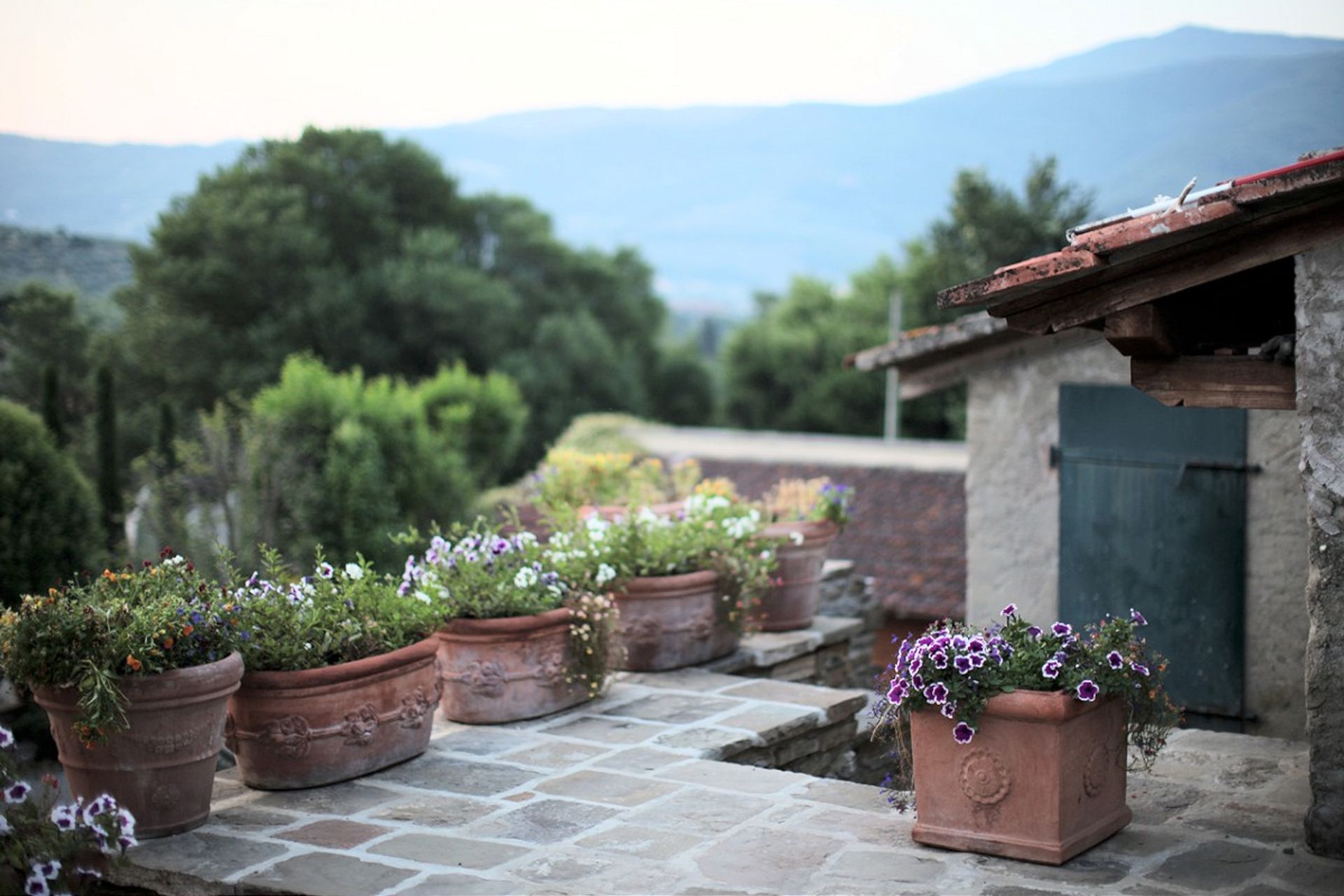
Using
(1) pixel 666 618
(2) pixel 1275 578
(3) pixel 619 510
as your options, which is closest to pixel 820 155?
(3) pixel 619 510

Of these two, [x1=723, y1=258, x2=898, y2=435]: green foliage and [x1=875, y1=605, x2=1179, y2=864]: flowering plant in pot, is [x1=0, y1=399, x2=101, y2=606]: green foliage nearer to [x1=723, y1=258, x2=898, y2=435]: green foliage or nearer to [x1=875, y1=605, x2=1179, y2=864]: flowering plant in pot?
[x1=875, y1=605, x2=1179, y2=864]: flowering plant in pot

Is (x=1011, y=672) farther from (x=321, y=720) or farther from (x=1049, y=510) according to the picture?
(x=1049, y=510)

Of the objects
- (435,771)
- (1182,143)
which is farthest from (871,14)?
(435,771)

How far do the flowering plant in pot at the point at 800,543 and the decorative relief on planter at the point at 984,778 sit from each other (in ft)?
10.7

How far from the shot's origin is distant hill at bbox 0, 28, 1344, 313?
8.85 m

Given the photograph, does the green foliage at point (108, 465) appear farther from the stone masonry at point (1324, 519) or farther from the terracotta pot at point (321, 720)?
the stone masonry at point (1324, 519)

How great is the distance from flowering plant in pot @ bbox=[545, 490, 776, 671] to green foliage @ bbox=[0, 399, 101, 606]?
8.13m

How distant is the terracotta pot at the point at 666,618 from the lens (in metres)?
6.35

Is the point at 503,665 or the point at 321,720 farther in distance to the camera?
the point at 503,665

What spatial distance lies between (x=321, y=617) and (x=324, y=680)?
0.97 feet

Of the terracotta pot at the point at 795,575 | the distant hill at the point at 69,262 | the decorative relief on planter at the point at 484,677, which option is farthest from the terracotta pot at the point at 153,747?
Answer: the distant hill at the point at 69,262

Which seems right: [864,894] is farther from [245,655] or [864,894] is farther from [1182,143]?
[1182,143]

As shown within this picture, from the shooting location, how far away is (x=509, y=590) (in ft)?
18.2

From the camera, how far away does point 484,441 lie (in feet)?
76.9
